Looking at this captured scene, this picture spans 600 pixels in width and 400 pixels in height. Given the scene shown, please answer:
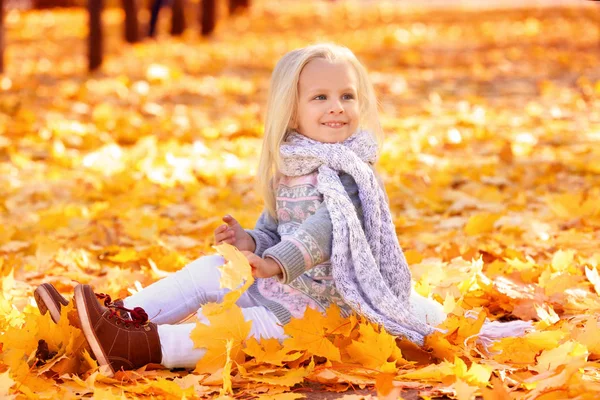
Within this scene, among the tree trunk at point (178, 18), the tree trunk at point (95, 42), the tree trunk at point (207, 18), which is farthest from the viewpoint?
the tree trunk at point (207, 18)

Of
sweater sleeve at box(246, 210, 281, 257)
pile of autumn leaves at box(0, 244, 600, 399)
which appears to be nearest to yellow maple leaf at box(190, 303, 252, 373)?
pile of autumn leaves at box(0, 244, 600, 399)

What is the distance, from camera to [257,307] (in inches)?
106

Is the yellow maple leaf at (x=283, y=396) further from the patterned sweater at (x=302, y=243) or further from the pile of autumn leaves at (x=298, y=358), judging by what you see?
the patterned sweater at (x=302, y=243)

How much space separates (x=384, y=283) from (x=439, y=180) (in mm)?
2609

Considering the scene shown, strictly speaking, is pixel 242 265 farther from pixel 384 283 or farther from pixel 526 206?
pixel 526 206

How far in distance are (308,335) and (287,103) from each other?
707 millimetres

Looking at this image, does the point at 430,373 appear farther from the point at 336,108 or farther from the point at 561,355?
the point at 336,108

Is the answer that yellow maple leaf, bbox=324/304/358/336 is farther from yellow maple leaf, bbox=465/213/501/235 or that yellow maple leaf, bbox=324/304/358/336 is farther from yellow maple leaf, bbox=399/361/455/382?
yellow maple leaf, bbox=465/213/501/235

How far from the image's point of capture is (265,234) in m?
2.87

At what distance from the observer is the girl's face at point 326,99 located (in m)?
2.73

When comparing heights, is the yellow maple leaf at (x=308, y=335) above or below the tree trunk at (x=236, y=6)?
above

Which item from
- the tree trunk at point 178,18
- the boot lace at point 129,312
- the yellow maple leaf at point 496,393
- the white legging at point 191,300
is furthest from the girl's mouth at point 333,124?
the tree trunk at point 178,18

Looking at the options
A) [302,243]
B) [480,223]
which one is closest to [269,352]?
[302,243]

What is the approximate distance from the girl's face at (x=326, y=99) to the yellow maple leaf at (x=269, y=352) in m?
0.63
